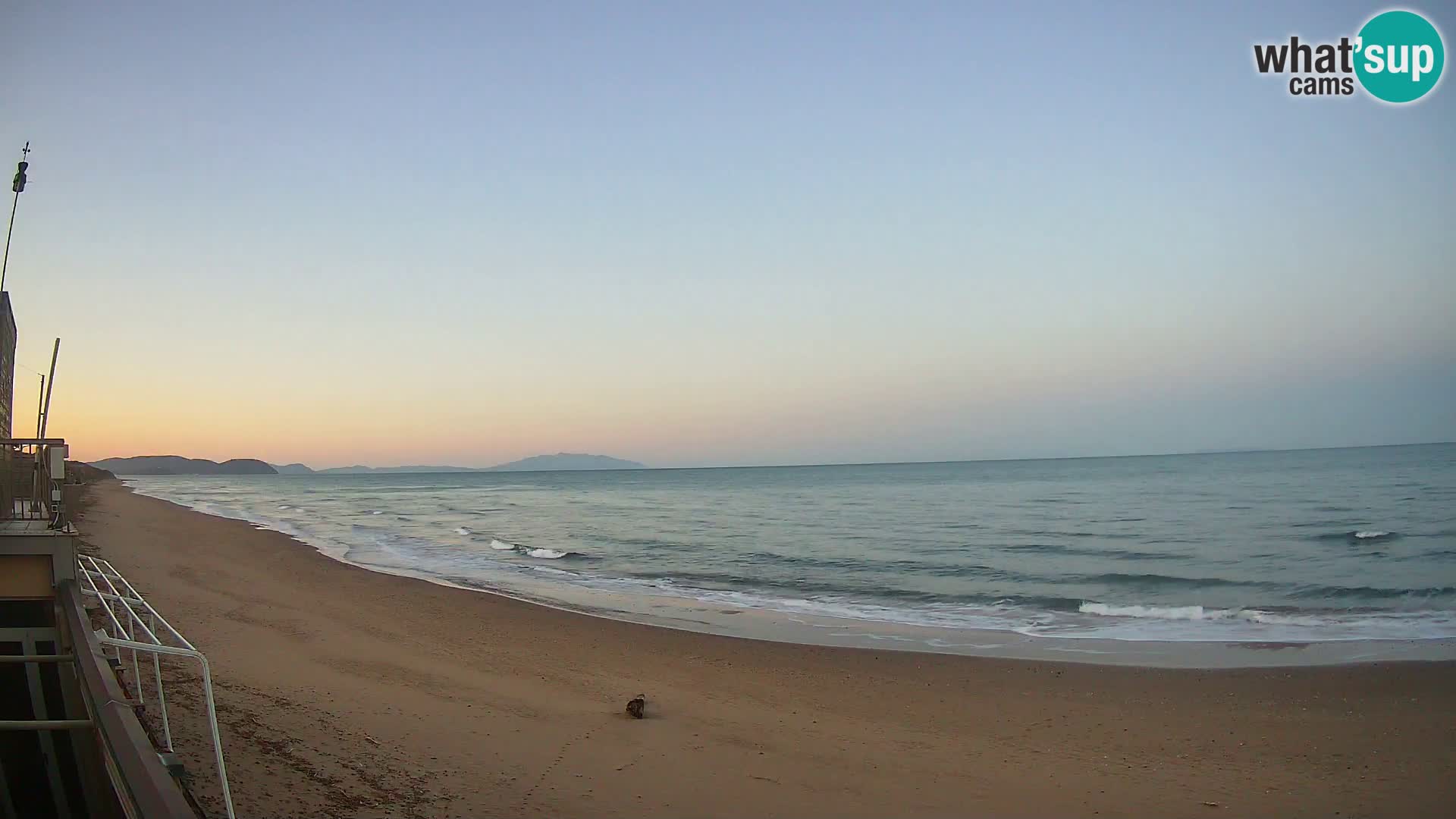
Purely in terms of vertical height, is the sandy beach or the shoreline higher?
the sandy beach

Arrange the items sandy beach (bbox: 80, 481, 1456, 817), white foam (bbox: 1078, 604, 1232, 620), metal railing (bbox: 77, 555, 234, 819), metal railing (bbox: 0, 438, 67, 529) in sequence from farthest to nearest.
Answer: white foam (bbox: 1078, 604, 1232, 620), metal railing (bbox: 0, 438, 67, 529), sandy beach (bbox: 80, 481, 1456, 817), metal railing (bbox: 77, 555, 234, 819)

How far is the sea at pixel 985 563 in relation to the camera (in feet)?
50.9

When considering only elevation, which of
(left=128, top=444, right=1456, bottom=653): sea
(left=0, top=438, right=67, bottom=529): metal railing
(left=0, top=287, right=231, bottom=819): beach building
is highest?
(left=0, top=438, right=67, bottom=529): metal railing

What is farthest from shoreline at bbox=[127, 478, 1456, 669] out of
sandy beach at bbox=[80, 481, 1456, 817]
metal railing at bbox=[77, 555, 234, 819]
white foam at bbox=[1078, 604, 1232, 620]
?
metal railing at bbox=[77, 555, 234, 819]

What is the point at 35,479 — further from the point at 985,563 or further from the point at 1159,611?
the point at 985,563

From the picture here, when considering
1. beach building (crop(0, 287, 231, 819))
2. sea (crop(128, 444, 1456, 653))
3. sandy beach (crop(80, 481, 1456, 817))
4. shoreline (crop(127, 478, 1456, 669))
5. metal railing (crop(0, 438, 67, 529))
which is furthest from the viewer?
sea (crop(128, 444, 1456, 653))

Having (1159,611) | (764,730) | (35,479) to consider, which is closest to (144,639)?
(35,479)

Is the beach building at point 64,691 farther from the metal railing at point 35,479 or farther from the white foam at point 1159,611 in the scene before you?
the white foam at point 1159,611

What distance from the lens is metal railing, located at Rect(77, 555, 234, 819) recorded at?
4.08 metres

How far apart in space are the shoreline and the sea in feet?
0.36

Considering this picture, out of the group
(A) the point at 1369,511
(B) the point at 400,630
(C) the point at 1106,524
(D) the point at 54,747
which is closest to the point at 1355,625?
(B) the point at 400,630

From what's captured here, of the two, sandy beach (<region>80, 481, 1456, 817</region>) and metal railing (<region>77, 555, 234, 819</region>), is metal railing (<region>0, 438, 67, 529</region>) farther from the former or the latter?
sandy beach (<region>80, 481, 1456, 817</region>)

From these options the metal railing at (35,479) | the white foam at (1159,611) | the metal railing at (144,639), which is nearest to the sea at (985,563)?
the white foam at (1159,611)

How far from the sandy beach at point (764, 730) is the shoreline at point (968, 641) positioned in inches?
29.1
